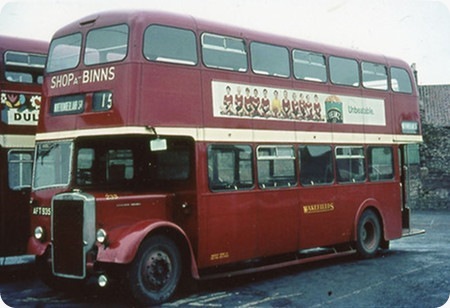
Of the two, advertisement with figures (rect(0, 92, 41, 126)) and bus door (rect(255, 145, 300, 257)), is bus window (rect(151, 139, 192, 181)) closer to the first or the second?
bus door (rect(255, 145, 300, 257))

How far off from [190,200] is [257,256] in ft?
5.80

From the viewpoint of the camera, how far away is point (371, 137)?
1373 centimetres

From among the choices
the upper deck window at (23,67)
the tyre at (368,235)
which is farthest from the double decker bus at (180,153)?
the upper deck window at (23,67)

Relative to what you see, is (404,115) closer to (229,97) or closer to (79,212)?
(229,97)

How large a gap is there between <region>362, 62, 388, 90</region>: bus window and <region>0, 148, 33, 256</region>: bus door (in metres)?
6.58

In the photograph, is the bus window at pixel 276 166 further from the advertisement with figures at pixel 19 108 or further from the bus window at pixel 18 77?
the bus window at pixel 18 77

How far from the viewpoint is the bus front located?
352 inches

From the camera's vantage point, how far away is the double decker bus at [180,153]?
912 centimetres

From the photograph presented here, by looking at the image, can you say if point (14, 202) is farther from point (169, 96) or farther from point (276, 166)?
point (276, 166)

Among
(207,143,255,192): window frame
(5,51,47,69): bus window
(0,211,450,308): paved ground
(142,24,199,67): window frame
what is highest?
(5,51,47,69): bus window

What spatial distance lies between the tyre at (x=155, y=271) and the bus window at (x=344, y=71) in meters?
5.15

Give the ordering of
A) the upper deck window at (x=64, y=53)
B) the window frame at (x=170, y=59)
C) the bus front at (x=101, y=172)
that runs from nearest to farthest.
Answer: the bus front at (x=101, y=172), the window frame at (x=170, y=59), the upper deck window at (x=64, y=53)

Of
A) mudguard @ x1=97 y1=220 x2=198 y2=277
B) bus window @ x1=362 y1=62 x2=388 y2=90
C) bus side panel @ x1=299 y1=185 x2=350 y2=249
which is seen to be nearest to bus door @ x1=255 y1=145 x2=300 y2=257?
bus side panel @ x1=299 y1=185 x2=350 y2=249

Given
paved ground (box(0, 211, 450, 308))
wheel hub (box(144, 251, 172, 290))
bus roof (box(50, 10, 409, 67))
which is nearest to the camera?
wheel hub (box(144, 251, 172, 290))
